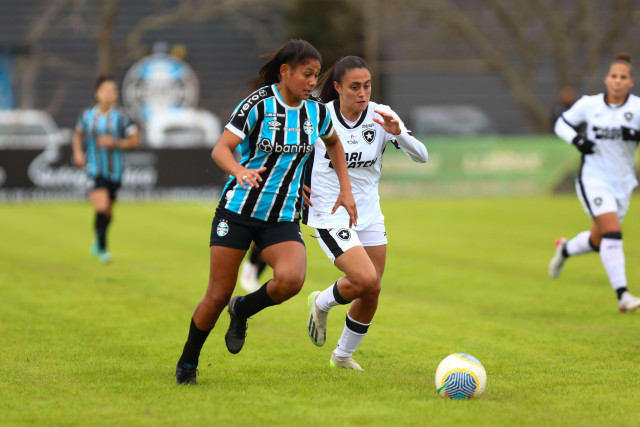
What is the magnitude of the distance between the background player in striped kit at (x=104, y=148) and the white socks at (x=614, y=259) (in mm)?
6598

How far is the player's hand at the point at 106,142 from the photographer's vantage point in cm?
1366

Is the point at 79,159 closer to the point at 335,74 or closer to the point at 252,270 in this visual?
the point at 252,270

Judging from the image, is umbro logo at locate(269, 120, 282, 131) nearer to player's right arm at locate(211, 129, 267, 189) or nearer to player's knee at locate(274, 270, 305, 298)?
player's right arm at locate(211, 129, 267, 189)

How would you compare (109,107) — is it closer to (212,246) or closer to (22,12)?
(212,246)

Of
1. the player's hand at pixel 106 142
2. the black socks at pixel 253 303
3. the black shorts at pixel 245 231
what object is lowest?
the black socks at pixel 253 303

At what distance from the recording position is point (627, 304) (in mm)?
9281

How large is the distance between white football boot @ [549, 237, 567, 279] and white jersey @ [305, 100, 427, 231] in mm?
4816

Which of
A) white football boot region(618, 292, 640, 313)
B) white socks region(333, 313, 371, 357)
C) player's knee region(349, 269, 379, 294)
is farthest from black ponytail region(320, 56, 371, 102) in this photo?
white football boot region(618, 292, 640, 313)

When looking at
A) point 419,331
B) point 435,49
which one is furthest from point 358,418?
point 435,49

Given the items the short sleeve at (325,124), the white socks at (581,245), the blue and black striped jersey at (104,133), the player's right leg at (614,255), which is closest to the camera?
the short sleeve at (325,124)

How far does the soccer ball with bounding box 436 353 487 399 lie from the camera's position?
19.9 ft

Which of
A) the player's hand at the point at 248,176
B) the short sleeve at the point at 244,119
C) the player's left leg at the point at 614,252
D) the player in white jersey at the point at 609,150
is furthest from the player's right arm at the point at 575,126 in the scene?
the player's hand at the point at 248,176

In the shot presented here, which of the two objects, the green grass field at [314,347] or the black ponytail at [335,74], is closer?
the green grass field at [314,347]

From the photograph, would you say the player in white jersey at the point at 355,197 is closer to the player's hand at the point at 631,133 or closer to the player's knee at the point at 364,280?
the player's knee at the point at 364,280
